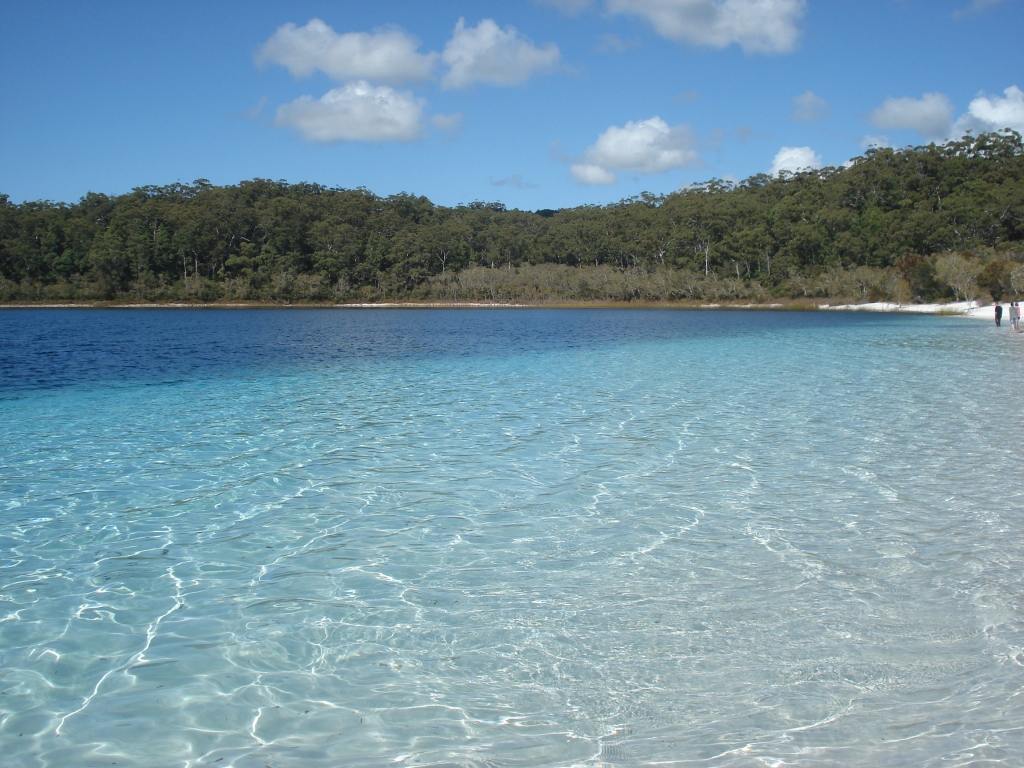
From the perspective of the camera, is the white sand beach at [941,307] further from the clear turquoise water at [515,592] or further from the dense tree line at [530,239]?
→ the clear turquoise water at [515,592]

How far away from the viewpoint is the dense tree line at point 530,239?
99438mm

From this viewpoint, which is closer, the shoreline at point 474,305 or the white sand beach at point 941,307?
the white sand beach at point 941,307

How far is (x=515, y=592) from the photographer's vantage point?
18.1ft

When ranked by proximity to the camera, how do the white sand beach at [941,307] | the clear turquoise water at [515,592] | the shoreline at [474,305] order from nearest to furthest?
the clear turquoise water at [515,592], the white sand beach at [941,307], the shoreline at [474,305]

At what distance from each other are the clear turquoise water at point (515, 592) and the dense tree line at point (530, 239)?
86508mm

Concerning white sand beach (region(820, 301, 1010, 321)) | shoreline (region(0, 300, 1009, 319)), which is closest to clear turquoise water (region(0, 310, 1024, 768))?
white sand beach (region(820, 301, 1010, 321))

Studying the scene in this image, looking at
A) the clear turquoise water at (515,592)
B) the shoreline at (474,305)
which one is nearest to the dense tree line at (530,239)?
the shoreline at (474,305)

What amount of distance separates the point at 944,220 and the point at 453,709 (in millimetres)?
104733

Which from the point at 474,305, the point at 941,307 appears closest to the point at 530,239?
the point at 474,305

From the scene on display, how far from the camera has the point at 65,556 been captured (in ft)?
21.0

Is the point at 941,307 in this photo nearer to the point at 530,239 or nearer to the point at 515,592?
the point at 515,592

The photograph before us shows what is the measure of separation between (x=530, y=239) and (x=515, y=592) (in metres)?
143

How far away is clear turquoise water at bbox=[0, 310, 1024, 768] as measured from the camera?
377 centimetres

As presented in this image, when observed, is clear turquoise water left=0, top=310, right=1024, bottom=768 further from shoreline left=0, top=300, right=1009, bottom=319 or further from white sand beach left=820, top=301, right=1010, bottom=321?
shoreline left=0, top=300, right=1009, bottom=319
